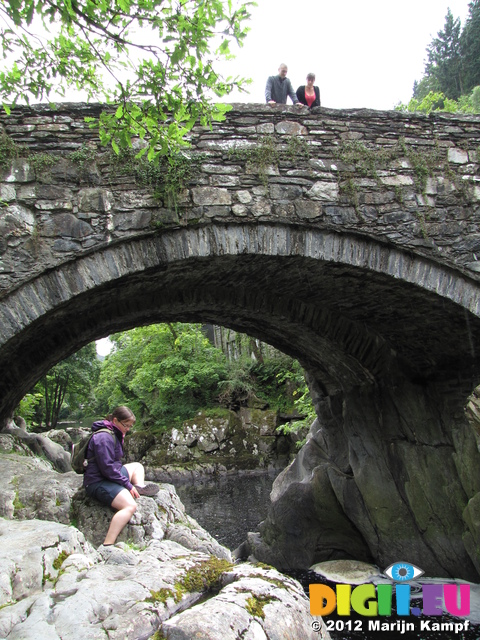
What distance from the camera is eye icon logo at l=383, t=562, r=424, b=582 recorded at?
660cm

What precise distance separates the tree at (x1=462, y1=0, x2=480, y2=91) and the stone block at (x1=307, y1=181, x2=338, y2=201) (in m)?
27.5

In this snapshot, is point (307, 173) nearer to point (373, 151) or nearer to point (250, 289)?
point (373, 151)

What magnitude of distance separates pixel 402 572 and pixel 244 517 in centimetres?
469

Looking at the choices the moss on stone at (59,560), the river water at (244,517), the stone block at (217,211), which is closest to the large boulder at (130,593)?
the moss on stone at (59,560)

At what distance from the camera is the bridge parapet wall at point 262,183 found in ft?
13.0

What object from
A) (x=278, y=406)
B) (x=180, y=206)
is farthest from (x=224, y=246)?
(x=278, y=406)

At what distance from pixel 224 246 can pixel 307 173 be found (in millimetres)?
1062

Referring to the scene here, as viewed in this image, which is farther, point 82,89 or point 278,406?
point 278,406

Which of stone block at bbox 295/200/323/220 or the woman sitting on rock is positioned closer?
the woman sitting on rock

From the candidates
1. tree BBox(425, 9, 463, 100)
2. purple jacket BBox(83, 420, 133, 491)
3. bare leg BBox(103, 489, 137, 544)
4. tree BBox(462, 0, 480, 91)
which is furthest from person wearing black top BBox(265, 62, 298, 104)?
tree BBox(425, 9, 463, 100)

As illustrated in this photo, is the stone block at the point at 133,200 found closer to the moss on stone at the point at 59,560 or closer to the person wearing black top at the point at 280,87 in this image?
the person wearing black top at the point at 280,87

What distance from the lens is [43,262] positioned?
382 cm

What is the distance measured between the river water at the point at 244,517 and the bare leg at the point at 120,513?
1.79 metres

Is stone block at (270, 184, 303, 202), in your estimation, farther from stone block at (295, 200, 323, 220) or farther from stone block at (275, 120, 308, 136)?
stone block at (275, 120, 308, 136)
